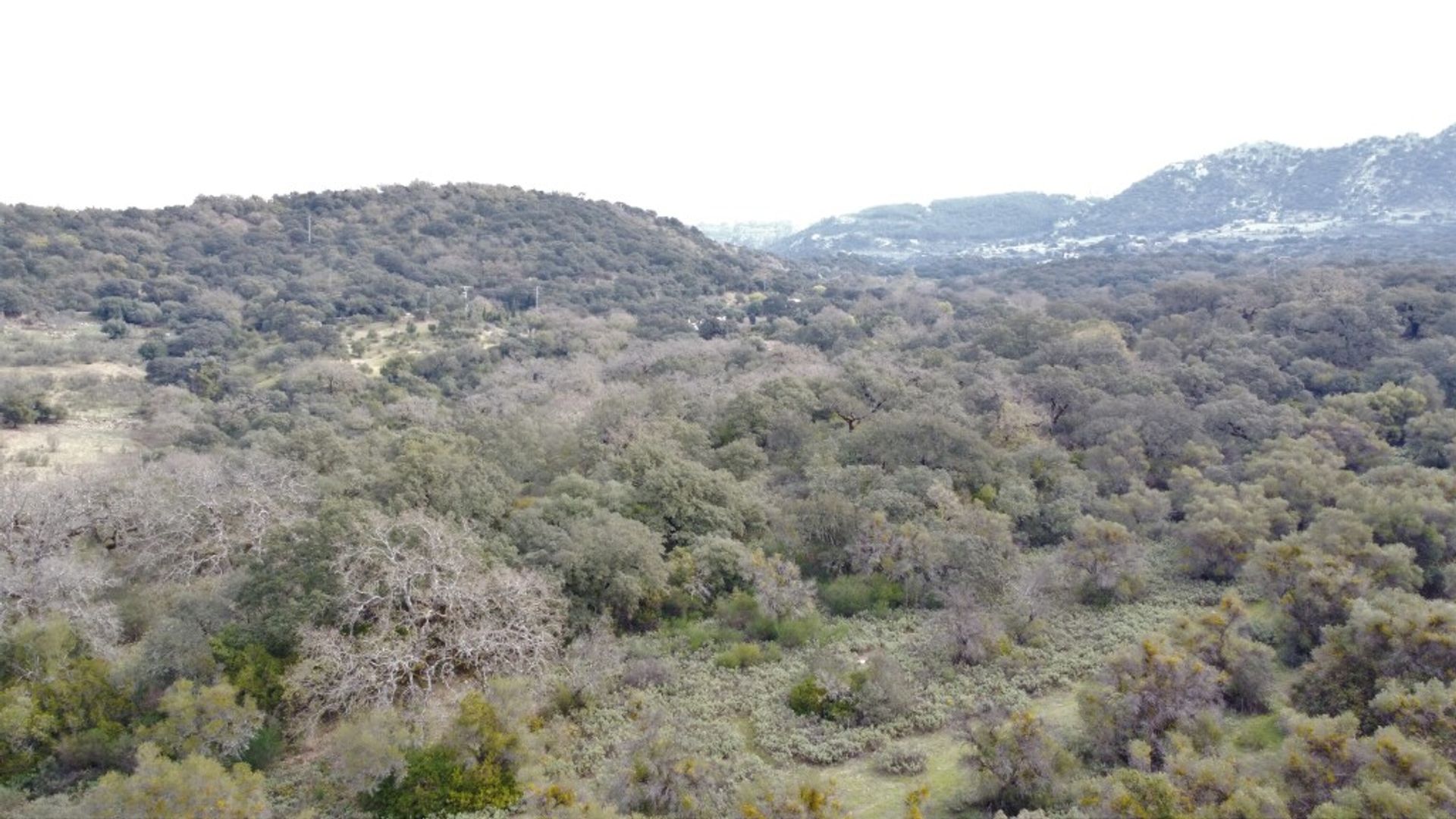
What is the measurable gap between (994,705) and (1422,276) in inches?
1652

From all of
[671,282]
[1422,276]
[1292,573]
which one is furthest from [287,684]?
[671,282]

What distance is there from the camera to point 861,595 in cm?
1853

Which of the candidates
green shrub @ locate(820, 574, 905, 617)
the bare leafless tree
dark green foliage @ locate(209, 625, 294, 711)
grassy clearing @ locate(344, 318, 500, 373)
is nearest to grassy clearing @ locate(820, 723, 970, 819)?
green shrub @ locate(820, 574, 905, 617)

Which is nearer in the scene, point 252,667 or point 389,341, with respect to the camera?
point 252,667

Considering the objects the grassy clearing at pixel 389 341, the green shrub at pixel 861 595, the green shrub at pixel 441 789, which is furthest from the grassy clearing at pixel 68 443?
the green shrub at pixel 861 595

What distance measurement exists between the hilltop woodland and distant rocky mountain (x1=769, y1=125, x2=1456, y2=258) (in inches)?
3406

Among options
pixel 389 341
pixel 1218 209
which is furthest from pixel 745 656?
pixel 1218 209

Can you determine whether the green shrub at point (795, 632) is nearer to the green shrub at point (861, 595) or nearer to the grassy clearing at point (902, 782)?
the green shrub at point (861, 595)

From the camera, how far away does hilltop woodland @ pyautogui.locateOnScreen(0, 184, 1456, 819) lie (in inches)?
457

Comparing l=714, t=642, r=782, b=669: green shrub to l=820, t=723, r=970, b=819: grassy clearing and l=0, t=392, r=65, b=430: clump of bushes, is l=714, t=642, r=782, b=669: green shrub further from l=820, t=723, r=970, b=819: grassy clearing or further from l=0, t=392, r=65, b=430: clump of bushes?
→ l=0, t=392, r=65, b=430: clump of bushes

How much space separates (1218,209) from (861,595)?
130438mm

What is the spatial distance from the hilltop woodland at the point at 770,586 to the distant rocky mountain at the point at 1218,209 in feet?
284

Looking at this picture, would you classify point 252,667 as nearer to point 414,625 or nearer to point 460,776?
point 414,625

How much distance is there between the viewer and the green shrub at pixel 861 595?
1839 centimetres
